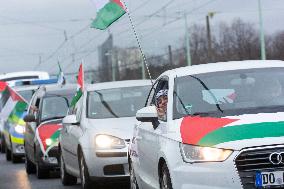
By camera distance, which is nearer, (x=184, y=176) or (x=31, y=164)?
(x=184, y=176)

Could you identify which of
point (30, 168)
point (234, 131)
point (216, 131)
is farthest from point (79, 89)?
point (234, 131)

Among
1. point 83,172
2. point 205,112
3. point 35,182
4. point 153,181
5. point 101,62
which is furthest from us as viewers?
point 101,62

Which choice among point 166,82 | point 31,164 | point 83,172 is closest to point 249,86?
point 166,82

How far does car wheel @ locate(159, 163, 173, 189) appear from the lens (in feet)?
26.6

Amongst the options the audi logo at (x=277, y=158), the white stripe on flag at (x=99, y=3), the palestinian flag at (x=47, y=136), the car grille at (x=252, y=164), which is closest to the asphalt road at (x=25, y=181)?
the palestinian flag at (x=47, y=136)

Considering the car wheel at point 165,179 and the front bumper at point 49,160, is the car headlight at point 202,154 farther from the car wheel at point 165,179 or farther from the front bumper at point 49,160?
the front bumper at point 49,160

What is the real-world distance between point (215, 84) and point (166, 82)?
2.52 feet

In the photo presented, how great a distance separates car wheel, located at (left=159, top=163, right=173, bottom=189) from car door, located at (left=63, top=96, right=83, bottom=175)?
16.1ft

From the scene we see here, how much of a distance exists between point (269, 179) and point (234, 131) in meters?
0.51

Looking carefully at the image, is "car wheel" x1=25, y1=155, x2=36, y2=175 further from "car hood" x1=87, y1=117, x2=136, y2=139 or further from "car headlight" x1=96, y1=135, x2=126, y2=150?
"car headlight" x1=96, y1=135, x2=126, y2=150

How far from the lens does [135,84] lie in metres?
14.6

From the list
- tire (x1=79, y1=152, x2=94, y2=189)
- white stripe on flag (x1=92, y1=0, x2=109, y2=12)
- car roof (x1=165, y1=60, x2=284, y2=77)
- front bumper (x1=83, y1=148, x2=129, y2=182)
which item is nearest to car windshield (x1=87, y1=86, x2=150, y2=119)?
tire (x1=79, y1=152, x2=94, y2=189)

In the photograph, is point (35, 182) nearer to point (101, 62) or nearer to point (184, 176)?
point (184, 176)

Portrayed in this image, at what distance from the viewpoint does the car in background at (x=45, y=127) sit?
17.4m
